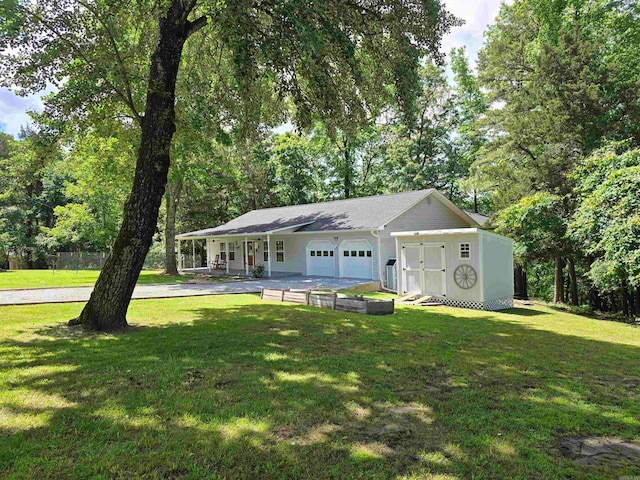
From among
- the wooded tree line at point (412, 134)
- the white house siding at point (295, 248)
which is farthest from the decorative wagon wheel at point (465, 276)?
the white house siding at point (295, 248)

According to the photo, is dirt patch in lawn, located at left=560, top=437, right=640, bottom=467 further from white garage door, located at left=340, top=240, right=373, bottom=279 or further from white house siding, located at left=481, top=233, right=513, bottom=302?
white garage door, located at left=340, top=240, right=373, bottom=279

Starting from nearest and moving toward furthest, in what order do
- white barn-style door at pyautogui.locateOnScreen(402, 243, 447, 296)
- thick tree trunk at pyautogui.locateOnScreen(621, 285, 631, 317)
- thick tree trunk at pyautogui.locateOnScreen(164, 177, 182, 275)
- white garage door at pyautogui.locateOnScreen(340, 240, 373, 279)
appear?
white barn-style door at pyautogui.locateOnScreen(402, 243, 447, 296), thick tree trunk at pyautogui.locateOnScreen(621, 285, 631, 317), white garage door at pyautogui.locateOnScreen(340, 240, 373, 279), thick tree trunk at pyautogui.locateOnScreen(164, 177, 182, 275)

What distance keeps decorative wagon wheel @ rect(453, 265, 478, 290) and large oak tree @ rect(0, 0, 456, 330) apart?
6286mm

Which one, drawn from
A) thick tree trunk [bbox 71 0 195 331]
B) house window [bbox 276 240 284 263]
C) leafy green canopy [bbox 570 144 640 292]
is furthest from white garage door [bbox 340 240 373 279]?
thick tree trunk [bbox 71 0 195 331]

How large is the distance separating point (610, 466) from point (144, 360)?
17.1 feet

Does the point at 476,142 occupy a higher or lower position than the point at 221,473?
higher

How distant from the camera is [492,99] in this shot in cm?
2355

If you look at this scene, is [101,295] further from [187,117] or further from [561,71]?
[561,71]

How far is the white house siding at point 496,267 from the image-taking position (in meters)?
12.5

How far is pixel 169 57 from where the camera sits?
7590 mm

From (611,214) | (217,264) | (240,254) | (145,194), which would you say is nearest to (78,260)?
(217,264)

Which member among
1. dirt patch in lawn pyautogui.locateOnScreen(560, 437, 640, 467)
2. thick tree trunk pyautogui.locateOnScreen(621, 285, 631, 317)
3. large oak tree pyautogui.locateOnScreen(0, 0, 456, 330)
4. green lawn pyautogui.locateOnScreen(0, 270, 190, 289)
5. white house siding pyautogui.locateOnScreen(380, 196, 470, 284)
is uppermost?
large oak tree pyautogui.locateOnScreen(0, 0, 456, 330)

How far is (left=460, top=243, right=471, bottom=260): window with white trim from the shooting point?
41.3 feet

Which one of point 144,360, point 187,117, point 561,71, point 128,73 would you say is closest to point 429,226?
point 561,71
